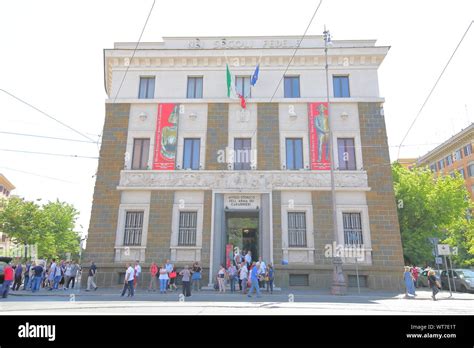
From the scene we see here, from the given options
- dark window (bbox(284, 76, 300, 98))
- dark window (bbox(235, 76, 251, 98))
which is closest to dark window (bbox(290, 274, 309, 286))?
dark window (bbox(284, 76, 300, 98))

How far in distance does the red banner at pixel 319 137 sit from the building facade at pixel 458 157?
122 feet

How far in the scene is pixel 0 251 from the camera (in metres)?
56.9

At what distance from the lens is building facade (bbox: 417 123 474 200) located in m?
53.6

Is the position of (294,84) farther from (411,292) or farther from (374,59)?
(411,292)

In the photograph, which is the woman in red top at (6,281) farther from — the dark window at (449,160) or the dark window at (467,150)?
the dark window at (449,160)

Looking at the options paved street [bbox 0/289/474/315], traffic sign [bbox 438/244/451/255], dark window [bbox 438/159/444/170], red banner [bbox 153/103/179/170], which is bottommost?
paved street [bbox 0/289/474/315]

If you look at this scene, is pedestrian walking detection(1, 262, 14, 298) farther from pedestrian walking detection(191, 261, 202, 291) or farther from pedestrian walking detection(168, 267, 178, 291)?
pedestrian walking detection(191, 261, 202, 291)

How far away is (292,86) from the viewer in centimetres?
2405

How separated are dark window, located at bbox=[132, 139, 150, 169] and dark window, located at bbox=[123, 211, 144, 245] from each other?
3324 millimetres

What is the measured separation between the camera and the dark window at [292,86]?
78.2 ft

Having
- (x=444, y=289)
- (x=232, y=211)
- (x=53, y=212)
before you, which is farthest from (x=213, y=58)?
(x=53, y=212)

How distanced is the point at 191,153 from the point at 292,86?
8.92m

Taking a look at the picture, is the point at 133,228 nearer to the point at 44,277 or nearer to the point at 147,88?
the point at 44,277
